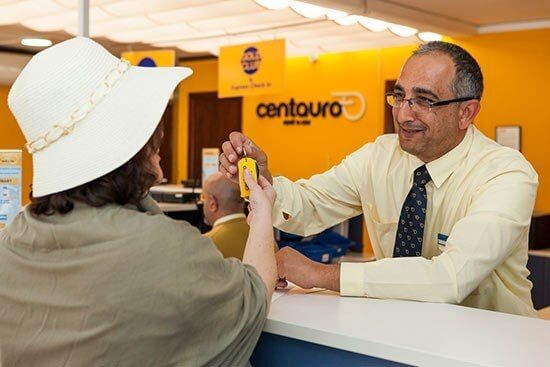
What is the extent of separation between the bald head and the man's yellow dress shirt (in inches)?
57.1

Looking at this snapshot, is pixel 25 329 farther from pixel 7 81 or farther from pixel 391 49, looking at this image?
pixel 391 49

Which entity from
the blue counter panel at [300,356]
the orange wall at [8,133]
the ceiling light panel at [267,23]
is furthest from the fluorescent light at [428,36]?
the blue counter panel at [300,356]

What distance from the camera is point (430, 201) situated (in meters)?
2.18

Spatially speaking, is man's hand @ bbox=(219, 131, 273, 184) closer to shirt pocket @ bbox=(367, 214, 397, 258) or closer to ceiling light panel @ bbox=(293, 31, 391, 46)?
shirt pocket @ bbox=(367, 214, 397, 258)

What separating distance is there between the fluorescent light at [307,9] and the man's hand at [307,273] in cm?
397

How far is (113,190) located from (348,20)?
5342 mm

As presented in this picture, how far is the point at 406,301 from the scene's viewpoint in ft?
5.73

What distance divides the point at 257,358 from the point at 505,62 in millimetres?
6167

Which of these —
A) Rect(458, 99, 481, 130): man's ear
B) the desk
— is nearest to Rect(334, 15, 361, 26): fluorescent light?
Rect(458, 99, 481, 130): man's ear

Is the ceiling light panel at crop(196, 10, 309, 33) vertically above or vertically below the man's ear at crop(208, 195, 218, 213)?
above

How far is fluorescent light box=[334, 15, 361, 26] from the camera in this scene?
6198mm

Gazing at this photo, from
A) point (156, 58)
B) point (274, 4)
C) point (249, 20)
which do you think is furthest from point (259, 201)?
point (156, 58)

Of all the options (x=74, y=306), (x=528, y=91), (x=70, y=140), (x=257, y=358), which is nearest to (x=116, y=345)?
(x=74, y=306)

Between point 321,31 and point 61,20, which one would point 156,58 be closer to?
point 61,20
